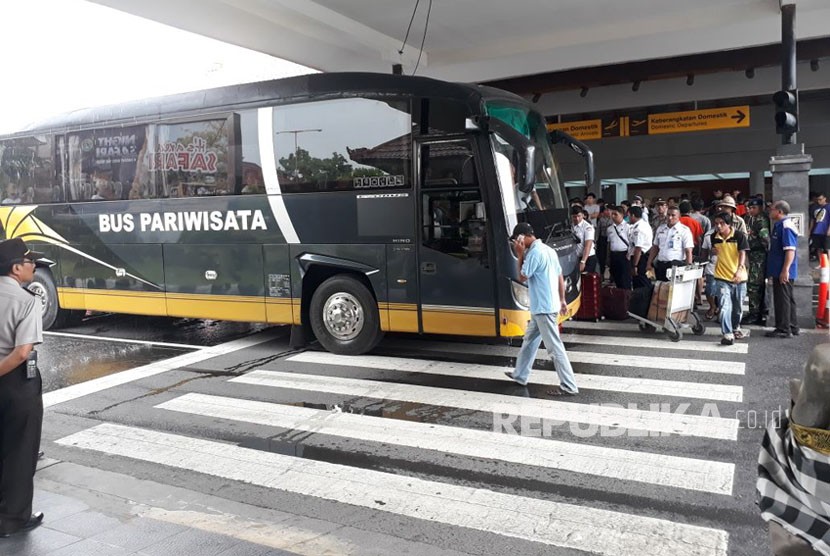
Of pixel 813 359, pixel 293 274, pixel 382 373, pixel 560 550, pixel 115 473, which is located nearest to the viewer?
pixel 813 359

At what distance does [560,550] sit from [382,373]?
4.54 m

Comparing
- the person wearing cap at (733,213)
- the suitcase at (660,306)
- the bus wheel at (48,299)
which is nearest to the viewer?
the person wearing cap at (733,213)

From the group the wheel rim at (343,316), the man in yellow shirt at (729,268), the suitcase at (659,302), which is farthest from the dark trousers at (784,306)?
the wheel rim at (343,316)

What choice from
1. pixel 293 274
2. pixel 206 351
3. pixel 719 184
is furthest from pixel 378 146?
pixel 719 184

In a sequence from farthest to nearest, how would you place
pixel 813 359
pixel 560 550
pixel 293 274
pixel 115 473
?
pixel 293 274, pixel 115 473, pixel 560 550, pixel 813 359

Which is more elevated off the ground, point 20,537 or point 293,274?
point 293,274

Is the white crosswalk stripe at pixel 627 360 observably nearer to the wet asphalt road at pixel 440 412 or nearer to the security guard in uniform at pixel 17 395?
the wet asphalt road at pixel 440 412

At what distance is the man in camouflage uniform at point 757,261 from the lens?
1013 cm

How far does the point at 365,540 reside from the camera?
4215 millimetres

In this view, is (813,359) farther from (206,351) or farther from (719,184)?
(719,184)

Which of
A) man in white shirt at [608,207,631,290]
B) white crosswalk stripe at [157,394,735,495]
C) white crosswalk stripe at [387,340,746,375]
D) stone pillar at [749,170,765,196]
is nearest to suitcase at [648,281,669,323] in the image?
white crosswalk stripe at [387,340,746,375]

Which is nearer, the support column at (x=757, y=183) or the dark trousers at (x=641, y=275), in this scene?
the dark trousers at (x=641, y=275)

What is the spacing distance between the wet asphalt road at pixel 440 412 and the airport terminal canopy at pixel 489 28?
6.52 meters

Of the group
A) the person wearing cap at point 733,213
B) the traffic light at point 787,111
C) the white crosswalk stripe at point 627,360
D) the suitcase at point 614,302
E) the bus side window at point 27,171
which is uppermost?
the traffic light at point 787,111
